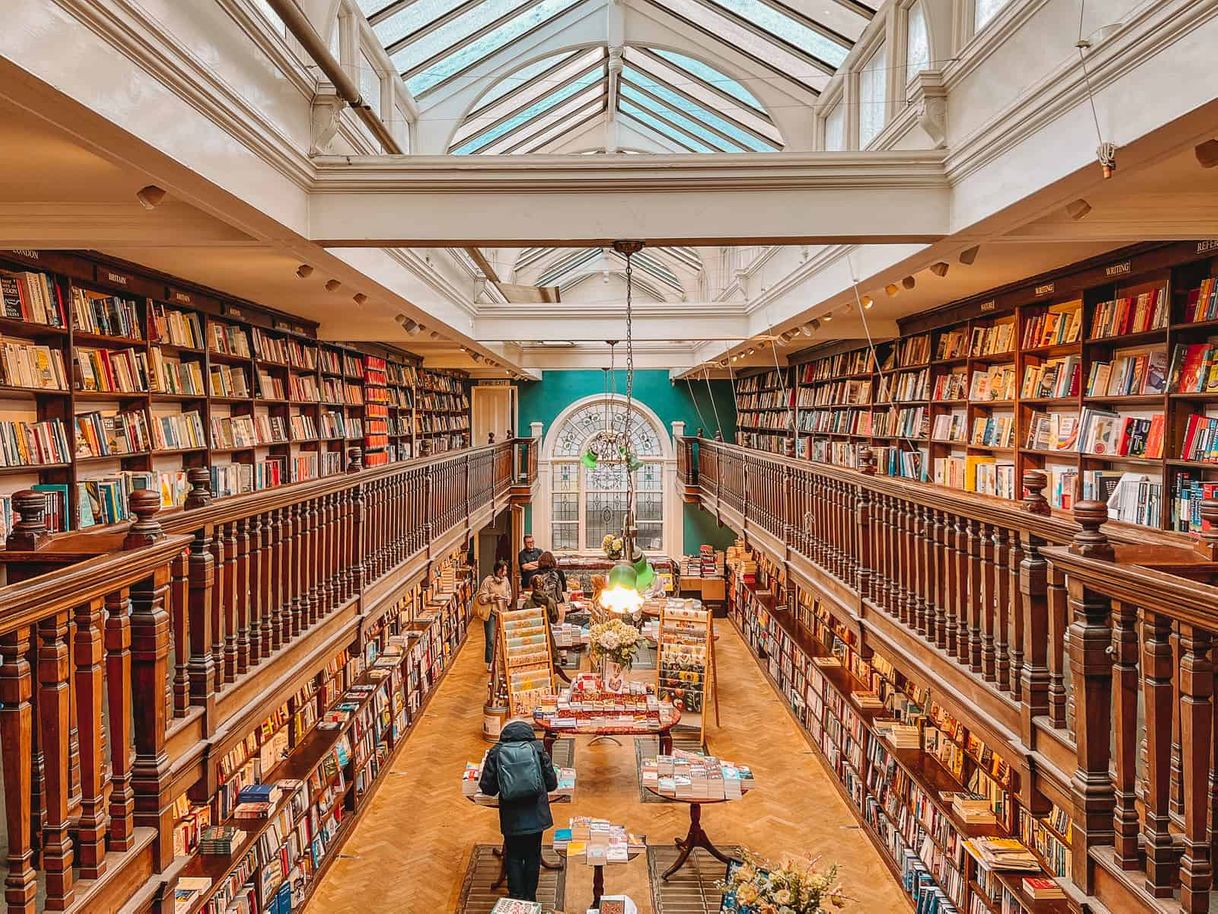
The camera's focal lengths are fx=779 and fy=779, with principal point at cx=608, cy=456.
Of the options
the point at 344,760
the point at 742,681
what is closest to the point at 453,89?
the point at 344,760

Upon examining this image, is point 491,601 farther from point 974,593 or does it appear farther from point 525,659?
point 974,593

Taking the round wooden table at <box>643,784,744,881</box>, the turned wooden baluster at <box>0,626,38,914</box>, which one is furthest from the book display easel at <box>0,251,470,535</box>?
the round wooden table at <box>643,784,744,881</box>

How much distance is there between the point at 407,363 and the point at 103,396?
6443 millimetres

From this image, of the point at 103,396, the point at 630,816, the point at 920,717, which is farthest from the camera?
the point at 630,816

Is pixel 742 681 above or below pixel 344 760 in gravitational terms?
below

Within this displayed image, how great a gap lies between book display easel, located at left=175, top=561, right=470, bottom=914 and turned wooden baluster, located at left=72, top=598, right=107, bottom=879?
118 cm

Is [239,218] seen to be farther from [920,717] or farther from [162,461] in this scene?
[920,717]

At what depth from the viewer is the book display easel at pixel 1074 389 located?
13.1 ft

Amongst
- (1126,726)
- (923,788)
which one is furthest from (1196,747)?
(923,788)

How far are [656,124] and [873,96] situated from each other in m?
2.92

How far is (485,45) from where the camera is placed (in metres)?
5.10

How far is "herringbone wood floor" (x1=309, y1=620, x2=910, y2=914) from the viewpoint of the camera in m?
5.50

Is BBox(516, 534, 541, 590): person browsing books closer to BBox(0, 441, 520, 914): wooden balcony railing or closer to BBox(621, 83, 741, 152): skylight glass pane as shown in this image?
BBox(621, 83, 741, 152): skylight glass pane

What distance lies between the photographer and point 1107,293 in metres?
4.82
